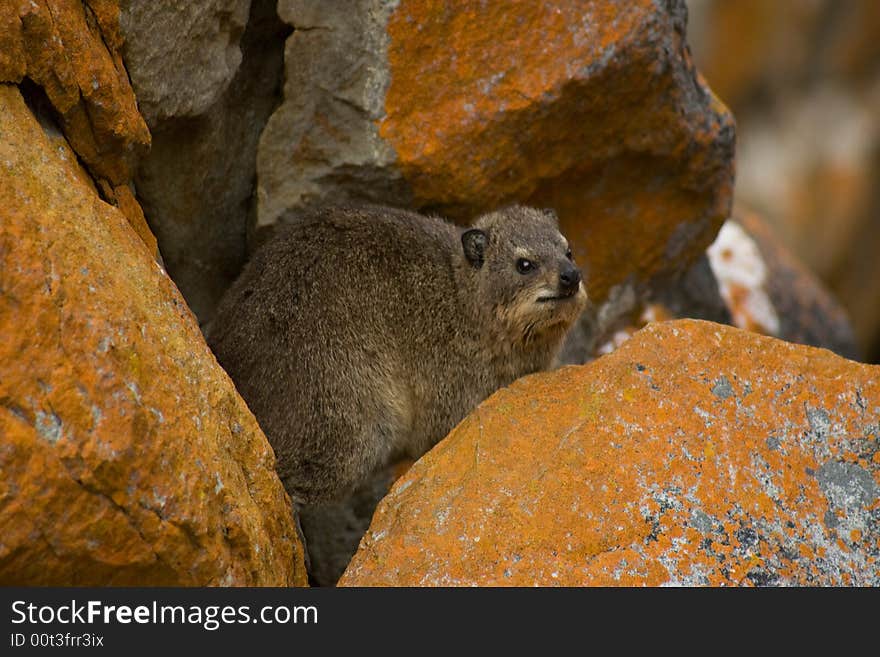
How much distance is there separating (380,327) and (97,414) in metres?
2.82

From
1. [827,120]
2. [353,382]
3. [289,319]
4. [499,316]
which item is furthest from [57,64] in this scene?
[827,120]

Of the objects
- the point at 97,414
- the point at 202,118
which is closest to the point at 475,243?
the point at 202,118

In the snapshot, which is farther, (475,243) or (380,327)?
(475,243)

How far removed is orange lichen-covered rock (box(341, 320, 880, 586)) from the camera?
5.30m

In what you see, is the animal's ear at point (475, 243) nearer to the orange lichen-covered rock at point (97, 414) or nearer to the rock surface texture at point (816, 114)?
the orange lichen-covered rock at point (97, 414)

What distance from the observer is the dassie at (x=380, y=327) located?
702 centimetres

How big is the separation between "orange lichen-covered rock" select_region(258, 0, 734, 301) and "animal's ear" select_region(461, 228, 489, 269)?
0.53m

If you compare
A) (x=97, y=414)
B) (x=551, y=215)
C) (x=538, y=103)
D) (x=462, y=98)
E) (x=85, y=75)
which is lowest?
(x=551, y=215)

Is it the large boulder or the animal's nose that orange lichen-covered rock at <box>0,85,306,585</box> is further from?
the animal's nose

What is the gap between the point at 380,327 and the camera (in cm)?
736

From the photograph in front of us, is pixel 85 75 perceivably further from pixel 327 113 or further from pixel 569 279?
pixel 569 279

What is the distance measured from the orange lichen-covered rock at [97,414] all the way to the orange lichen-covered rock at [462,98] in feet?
7.10

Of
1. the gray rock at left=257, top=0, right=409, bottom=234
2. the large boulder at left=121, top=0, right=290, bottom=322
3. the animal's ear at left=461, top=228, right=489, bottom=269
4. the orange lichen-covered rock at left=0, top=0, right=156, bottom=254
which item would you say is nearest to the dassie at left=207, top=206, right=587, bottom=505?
the animal's ear at left=461, top=228, right=489, bottom=269

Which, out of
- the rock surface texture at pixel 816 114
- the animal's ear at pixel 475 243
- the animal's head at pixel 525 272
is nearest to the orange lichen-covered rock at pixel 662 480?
the animal's head at pixel 525 272
